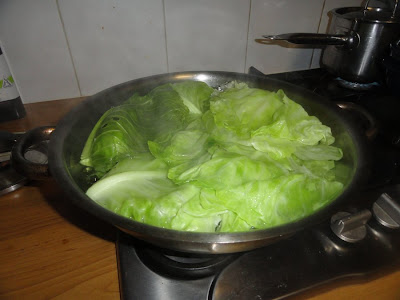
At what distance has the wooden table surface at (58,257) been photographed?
0.86m

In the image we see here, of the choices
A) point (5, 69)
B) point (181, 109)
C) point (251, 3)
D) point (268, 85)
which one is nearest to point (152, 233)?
point (181, 109)

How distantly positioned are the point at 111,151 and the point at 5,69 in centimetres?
91

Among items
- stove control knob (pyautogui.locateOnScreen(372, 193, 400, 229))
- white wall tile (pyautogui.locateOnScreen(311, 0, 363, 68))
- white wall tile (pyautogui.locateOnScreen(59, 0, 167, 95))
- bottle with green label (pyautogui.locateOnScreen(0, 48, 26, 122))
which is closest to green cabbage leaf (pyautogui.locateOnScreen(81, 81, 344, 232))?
stove control knob (pyautogui.locateOnScreen(372, 193, 400, 229))

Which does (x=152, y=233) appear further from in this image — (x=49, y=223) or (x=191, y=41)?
(x=191, y=41)

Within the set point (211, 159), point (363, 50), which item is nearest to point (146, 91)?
point (211, 159)

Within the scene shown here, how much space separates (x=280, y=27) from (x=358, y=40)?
21.1 inches

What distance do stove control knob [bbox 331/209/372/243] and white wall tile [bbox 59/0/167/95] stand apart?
1316mm

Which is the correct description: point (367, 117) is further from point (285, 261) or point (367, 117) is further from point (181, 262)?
point (181, 262)

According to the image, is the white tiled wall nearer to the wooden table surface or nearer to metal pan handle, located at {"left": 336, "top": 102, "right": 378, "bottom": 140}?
the wooden table surface

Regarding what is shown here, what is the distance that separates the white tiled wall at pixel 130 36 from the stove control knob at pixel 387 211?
1262 millimetres

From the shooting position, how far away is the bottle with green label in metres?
1.37

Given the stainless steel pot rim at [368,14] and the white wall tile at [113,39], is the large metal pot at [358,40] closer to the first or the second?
the stainless steel pot rim at [368,14]

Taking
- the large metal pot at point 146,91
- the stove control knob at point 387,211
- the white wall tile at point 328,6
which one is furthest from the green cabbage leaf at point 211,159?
the white wall tile at point 328,6

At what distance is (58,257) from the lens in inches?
37.6
